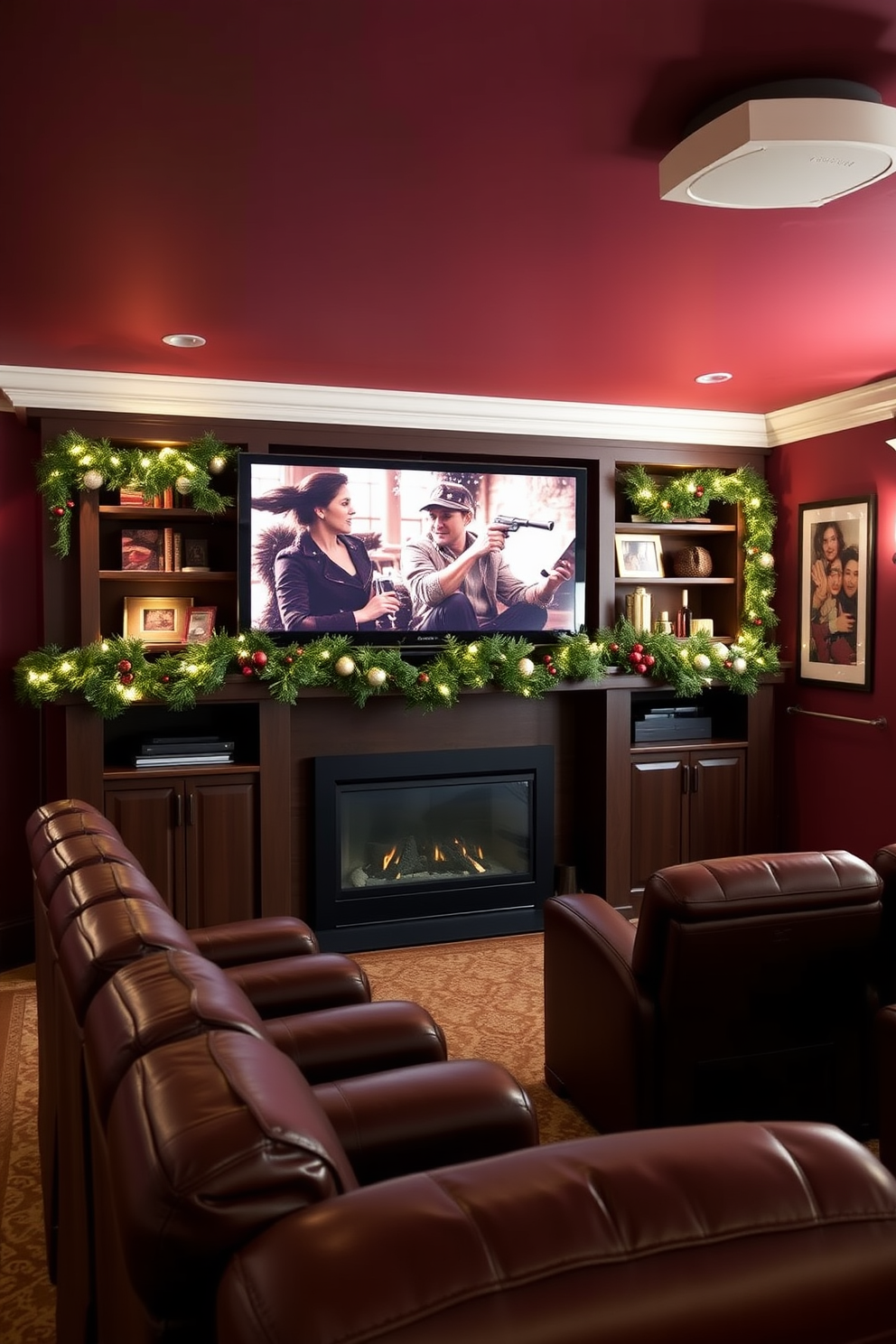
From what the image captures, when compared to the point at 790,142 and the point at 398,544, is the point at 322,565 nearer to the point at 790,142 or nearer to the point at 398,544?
the point at 398,544

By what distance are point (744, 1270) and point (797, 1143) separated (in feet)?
0.60

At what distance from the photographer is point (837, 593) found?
532 centimetres

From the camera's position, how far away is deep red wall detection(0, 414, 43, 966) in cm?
487

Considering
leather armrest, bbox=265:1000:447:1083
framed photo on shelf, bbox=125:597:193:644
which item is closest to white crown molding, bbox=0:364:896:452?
framed photo on shelf, bbox=125:597:193:644

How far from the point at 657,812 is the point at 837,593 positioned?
4.65ft

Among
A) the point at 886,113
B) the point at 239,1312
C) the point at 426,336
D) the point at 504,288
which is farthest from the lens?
the point at 426,336

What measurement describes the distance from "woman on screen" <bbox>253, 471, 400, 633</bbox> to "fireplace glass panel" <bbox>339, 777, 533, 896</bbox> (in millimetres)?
835

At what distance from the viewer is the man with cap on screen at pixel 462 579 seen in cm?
517

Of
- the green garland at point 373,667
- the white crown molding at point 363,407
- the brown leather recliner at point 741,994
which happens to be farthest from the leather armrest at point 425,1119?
the white crown molding at point 363,407

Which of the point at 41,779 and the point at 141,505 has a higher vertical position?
the point at 141,505

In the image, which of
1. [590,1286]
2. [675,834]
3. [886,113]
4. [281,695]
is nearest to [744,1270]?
[590,1286]

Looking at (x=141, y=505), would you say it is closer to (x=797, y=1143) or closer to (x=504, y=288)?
(x=504, y=288)

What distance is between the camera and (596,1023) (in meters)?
3.01

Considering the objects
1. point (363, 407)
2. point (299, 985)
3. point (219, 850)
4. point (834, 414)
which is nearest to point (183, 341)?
point (363, 407)
